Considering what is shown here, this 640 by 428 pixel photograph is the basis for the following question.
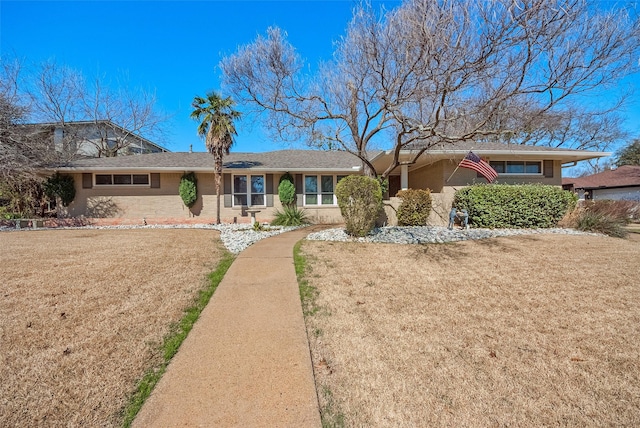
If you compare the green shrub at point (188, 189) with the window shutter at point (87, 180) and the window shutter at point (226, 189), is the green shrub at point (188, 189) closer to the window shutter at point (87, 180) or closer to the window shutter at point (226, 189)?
the window shutter at point (226, 189)

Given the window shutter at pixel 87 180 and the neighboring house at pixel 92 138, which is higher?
the neighboring house at pixel 92 138

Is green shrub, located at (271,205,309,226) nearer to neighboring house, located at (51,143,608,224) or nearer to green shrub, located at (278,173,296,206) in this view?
green shrub, located at (278,173,296,206)

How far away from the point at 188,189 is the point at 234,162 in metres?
2.74

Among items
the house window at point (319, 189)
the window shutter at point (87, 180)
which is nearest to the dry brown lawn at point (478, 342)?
the house window at point (319, 189)

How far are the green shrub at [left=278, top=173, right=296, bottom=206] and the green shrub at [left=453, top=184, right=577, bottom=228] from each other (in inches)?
318

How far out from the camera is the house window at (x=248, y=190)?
51.2ft

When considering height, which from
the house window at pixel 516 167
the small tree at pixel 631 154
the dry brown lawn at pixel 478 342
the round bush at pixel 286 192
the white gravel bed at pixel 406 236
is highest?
the small tree at pixel 631 154

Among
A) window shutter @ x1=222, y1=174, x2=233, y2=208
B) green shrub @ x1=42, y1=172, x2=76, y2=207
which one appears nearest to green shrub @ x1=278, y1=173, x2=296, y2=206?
window shutter @ x1=222, y1=174, x2=233, y2=208

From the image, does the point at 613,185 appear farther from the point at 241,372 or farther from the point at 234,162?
the point at 241,372

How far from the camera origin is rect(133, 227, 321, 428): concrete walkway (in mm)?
2277

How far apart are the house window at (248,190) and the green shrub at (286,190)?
1.06 meters

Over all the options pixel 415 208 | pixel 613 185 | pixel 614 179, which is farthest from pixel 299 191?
pixel 614 179

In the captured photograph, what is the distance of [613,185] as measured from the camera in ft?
78.4

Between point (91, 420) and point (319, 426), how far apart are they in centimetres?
163
